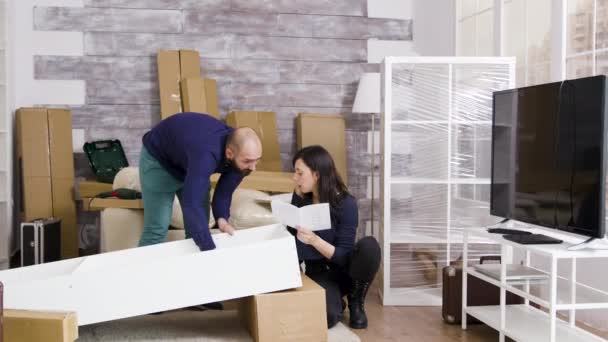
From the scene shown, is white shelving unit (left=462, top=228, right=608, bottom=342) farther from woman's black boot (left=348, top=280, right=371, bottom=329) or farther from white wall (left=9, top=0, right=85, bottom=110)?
white wall (left=9, top=0, right=85, bottom=110)

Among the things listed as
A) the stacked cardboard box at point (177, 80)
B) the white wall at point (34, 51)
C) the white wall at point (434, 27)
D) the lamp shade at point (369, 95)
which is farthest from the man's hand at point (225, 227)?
the white wall at point (434, 27)

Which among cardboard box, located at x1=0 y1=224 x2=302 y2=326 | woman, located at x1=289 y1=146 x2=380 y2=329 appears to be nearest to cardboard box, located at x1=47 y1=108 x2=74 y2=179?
cardboard box, located at x1=0 y1=224 x2=302 y2=326

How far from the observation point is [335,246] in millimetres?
3875

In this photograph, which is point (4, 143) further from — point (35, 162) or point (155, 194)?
point (155, 194)

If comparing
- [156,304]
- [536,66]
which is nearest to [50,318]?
[156,304]

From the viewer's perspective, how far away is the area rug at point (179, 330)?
11.4ft

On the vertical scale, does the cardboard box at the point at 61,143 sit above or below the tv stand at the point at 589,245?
above

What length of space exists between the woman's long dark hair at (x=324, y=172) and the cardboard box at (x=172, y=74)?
2.09 meters

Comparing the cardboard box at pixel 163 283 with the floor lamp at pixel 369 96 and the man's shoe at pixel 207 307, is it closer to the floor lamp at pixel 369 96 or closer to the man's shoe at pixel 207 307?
the man's shoe at pixel 207 307

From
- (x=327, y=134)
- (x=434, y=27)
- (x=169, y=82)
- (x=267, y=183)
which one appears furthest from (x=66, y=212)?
(x=434, y=27)

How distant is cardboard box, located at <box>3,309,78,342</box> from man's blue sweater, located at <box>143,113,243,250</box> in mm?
683

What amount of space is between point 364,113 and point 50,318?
371 centimetres

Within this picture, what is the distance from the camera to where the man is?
3.31 m

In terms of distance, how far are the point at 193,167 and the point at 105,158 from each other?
251cm
